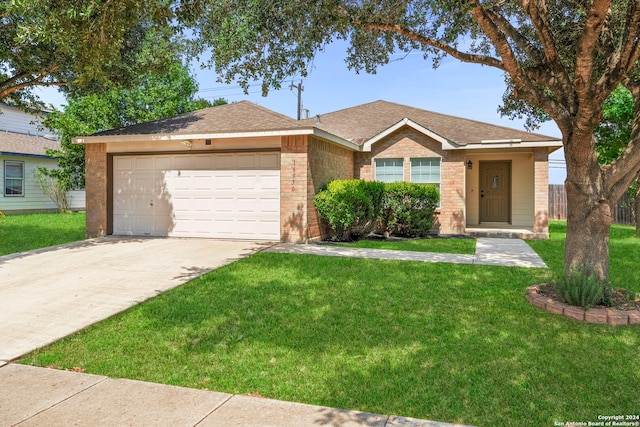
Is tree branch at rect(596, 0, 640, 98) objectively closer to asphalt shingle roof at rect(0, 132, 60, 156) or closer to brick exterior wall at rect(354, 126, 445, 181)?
brick exterior wall at rect(354, 126, 445, 181)

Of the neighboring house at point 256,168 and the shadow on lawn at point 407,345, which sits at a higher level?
the neighboring house at point 256,168

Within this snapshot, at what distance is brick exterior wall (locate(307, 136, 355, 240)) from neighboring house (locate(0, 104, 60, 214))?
602 inches

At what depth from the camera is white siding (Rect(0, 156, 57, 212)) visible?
2080cm

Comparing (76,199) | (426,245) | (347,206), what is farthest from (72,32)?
(76,199)

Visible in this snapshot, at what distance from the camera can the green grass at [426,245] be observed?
10.5 metres

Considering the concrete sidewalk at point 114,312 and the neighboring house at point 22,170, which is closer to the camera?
the concrete sidewalk at point 114,312

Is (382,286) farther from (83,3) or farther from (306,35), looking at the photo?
(83,3)

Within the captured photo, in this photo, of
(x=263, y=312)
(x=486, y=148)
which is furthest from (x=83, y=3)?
(x=486, y=148)

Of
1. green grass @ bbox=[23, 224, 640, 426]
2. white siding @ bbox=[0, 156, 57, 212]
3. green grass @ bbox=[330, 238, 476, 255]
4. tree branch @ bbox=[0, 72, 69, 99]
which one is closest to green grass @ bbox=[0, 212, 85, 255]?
tree branch @ bbox=[0, 72, 69, 99]

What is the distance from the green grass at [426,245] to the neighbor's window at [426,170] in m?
2.91

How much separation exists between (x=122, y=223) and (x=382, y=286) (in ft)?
30.8

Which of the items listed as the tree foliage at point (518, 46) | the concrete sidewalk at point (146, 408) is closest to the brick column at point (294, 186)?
the tree foliage at point (518, 46)

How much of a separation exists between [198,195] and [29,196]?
15.6 m

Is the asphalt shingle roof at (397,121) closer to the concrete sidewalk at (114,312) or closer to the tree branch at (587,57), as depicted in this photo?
the concrete sidewalk at (114,312)
